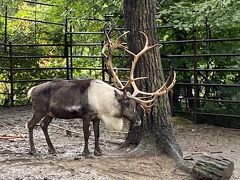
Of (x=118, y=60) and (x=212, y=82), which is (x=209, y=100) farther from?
(x=118, y=60)

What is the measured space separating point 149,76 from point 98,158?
3.97ft

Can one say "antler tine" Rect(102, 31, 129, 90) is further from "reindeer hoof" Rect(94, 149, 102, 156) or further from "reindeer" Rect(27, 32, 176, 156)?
"reindeer hoof" Rect(94, 149, 102, 156)

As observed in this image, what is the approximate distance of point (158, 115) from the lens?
5.93m

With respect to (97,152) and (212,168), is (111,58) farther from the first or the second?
(212,168)

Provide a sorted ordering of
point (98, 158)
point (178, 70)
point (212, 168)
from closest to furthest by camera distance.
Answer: point (212, 168)
point (98, 158)
point (178, 70)

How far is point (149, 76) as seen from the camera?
6008mm

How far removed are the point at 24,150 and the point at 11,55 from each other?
4.70 m

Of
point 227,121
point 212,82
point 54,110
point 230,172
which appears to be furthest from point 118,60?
point 230,172

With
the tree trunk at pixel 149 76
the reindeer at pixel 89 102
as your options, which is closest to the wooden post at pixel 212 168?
the tree trunk at pixel 149 76

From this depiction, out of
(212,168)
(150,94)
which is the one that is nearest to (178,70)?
→ (150,94)

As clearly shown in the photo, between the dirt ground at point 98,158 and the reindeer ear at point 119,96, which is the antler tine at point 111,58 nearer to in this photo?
the reindeer ear at point 119,96

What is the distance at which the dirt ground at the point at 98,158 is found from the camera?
505 cm

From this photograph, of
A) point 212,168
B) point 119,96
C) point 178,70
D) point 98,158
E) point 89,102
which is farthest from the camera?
point 178,70

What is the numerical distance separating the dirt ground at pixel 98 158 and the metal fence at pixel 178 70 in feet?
1.90
